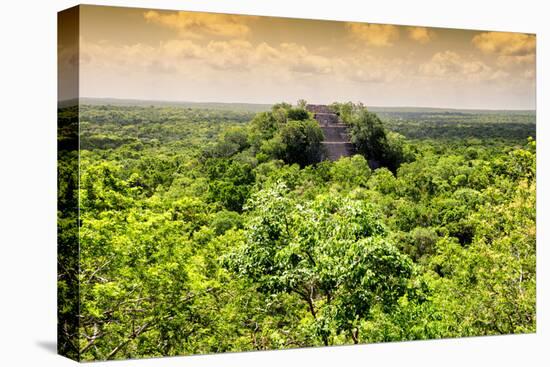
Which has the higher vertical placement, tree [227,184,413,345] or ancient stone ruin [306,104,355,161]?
ancient stone ruin [306,104,355,161]

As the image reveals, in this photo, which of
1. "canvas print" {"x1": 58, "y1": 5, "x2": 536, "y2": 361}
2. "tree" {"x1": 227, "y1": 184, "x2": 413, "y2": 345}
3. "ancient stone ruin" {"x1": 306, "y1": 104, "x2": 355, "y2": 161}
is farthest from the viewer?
"ancient stone ruin" {"x1": 306, "y1": 104, "x2": 355, "y2": 161}

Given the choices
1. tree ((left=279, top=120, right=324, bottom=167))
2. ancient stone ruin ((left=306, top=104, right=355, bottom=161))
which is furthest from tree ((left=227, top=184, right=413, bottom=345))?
ancient stone ruin ((left=306, top=104, right=355, bottom=161))

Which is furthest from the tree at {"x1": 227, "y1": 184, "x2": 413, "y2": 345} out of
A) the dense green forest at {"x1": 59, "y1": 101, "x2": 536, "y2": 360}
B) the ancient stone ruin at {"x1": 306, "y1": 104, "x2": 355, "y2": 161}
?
the ancient stone ruin at {"x1": 306, "y1": 104, "x2": 355, "y2": 161}

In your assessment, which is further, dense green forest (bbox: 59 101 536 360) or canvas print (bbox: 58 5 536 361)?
dense green forest (bbox: 59 101 536 360)

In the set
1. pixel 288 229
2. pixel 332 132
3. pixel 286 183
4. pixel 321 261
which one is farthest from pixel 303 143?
pixel 321 261

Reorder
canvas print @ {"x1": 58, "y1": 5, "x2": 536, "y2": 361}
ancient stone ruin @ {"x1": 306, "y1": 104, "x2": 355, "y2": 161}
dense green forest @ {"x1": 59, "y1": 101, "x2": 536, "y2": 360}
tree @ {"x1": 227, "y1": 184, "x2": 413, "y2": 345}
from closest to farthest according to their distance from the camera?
canvas print @ {"x1": 58, "y1": 5, "x2": 536, "y2": 361} → dense green forest @ {"x1": 59, "y1": 101, "x2": 536, "y2": 360} → tree @ {"x1": 227, "y1": 184, "x2": 413, "y2": 345} → ancient stone ruin @ {"x1": 306, "y1": 104, "x2": 355, "y2": 161}

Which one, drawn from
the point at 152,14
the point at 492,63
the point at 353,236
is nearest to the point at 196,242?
the point at 353,236

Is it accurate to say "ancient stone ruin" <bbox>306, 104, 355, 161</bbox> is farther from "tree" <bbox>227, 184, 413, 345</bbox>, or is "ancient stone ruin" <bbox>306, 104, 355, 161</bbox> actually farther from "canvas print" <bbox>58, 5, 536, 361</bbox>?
"tree" <bbox>227, 184, 413, 345</bbox>
